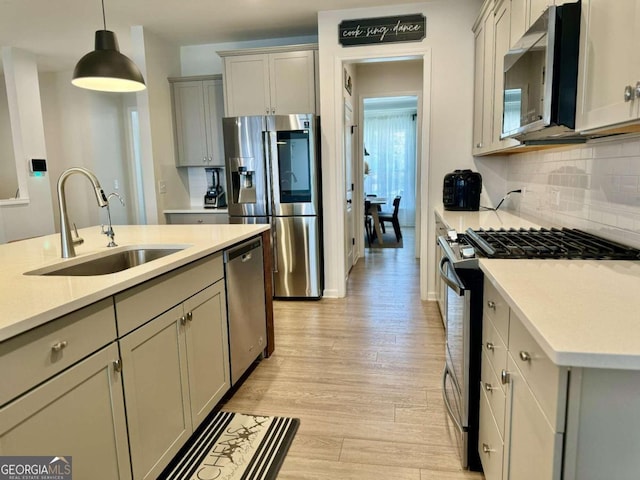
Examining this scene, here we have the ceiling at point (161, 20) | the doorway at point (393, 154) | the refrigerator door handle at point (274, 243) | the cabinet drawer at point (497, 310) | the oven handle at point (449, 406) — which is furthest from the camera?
the doorway at point (393, 154)

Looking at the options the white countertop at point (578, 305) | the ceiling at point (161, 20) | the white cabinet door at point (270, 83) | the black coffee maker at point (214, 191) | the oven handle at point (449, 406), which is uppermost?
the ceiling at point (161, 20)

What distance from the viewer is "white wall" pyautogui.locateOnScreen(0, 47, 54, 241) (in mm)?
4742

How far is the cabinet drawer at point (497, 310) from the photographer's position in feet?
4.26

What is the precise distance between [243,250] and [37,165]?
399cm

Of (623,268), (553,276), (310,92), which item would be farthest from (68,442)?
(310,92)

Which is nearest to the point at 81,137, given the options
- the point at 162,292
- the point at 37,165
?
the point at 37,165

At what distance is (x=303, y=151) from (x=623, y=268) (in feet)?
9.88

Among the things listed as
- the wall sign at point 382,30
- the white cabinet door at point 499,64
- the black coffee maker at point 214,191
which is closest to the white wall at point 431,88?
the wall sign at point 382,30

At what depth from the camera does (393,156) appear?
9.57m

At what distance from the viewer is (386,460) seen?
183cm

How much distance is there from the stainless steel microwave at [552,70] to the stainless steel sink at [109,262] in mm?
1734

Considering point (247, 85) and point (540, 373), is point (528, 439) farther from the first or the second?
point (247, 85)

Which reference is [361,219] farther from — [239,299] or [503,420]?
[503,420]

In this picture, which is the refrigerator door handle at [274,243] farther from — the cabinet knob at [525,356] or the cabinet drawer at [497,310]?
the cabinet knob at [525,356]
